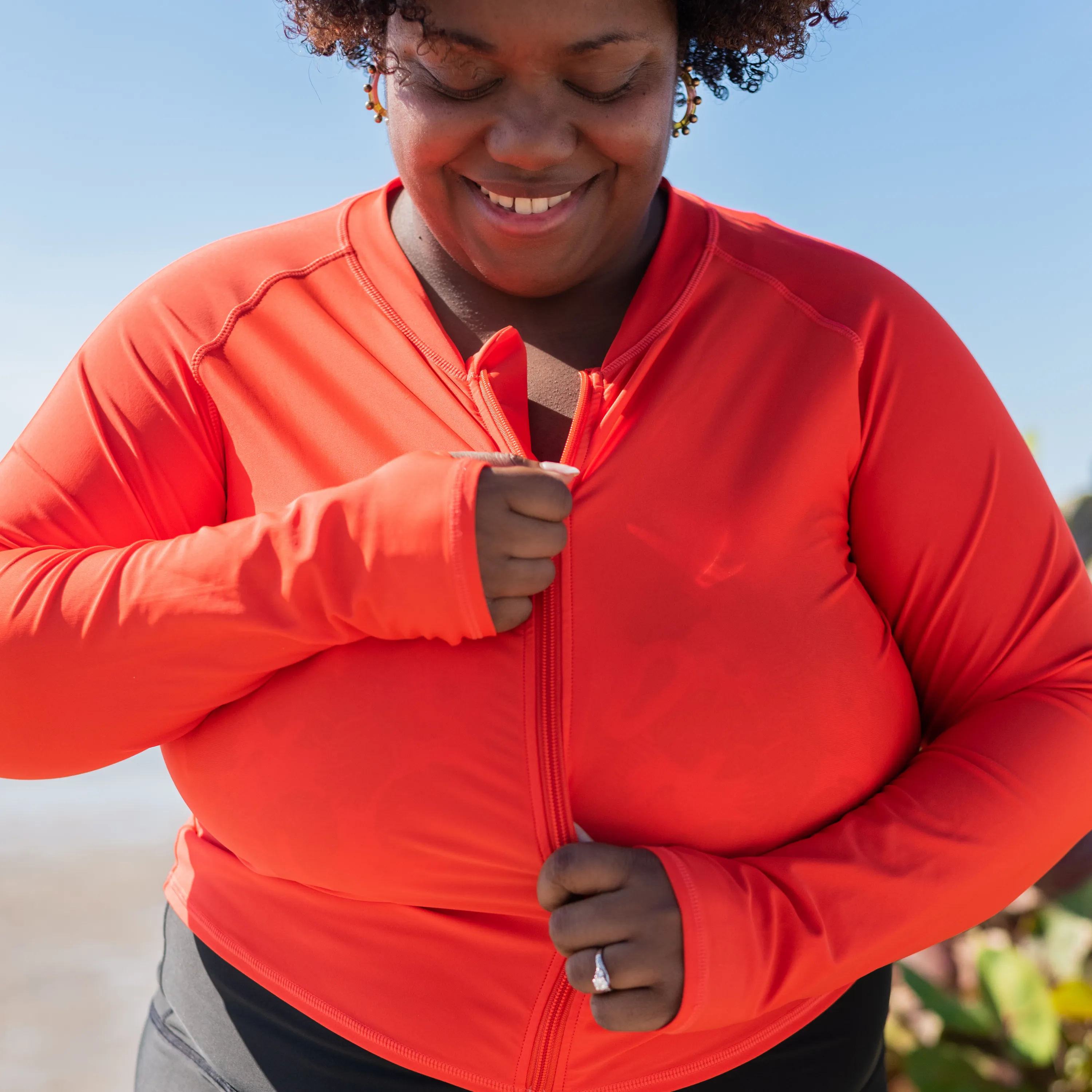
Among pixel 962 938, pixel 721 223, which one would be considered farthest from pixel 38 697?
Answer: pixel 962 938

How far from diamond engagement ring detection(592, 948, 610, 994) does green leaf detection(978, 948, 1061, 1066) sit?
1524mm

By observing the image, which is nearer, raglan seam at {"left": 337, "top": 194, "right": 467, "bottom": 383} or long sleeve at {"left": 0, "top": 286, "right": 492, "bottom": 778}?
long sleeve at {"left": 0, "top": 286, "right": 492, "bottom": 778}

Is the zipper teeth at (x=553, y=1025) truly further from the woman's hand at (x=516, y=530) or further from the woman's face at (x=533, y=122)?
the woman's face at (x=533, y=122)

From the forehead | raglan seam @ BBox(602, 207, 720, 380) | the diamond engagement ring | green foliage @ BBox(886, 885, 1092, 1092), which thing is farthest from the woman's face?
green foliage @ BBox(886, 885, 1092, 1092)

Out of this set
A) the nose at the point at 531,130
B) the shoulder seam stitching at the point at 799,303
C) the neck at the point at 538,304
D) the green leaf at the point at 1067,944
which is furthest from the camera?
the green leaf at the point at 1067,944

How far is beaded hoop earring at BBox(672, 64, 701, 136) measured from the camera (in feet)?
5.04

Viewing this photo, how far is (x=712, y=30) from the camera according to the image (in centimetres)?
149

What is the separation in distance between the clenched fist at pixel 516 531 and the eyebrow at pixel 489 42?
0.46 m

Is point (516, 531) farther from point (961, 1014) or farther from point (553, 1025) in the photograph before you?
point (961, 1014)

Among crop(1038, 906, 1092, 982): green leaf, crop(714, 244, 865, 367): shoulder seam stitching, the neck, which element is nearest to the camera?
crop(714, 244, 865, 367): shoulder seam stitching

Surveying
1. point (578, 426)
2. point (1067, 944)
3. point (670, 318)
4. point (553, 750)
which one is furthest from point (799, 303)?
point (1067, 944)

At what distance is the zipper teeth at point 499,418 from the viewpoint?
131 cm

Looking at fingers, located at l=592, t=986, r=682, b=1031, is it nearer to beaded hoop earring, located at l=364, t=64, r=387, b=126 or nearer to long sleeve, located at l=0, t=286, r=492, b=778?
long sleeve, located at l=0, t=286, r=492, b=778

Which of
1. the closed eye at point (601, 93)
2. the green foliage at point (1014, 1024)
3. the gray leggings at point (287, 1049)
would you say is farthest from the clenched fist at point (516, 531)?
the green foliage at point (1014, 1024)
